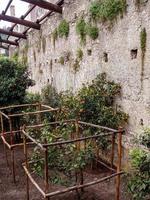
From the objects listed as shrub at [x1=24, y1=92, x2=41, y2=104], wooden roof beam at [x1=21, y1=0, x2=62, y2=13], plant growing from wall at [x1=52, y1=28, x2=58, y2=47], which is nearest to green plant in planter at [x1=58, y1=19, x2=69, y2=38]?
wooden roof beam at [x1=21, y1=0, x2=62, y2=13]

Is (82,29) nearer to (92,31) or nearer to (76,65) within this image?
(92,31)

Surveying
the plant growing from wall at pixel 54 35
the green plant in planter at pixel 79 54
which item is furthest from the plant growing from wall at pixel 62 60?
the green plant in planter at pixel 79 54

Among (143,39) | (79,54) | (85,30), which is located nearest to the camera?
(143,39)

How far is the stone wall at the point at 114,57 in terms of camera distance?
6.59m

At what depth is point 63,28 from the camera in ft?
34.4

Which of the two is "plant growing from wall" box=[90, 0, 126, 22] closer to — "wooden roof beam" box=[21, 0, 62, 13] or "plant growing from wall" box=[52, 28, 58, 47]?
"wooden roof beam" box=[21, 0, 62, 13]

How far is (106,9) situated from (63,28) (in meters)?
3.07

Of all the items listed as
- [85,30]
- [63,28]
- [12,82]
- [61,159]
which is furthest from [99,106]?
[63,28]

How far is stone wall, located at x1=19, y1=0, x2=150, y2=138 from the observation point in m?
6.59

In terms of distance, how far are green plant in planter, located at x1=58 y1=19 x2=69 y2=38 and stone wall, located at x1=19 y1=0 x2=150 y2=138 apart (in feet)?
0.51

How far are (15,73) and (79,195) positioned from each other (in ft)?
17.5

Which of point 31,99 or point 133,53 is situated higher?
point 133,53

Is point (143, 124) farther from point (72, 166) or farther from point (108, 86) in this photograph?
point (72, 166)

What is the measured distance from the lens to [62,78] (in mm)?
11008
